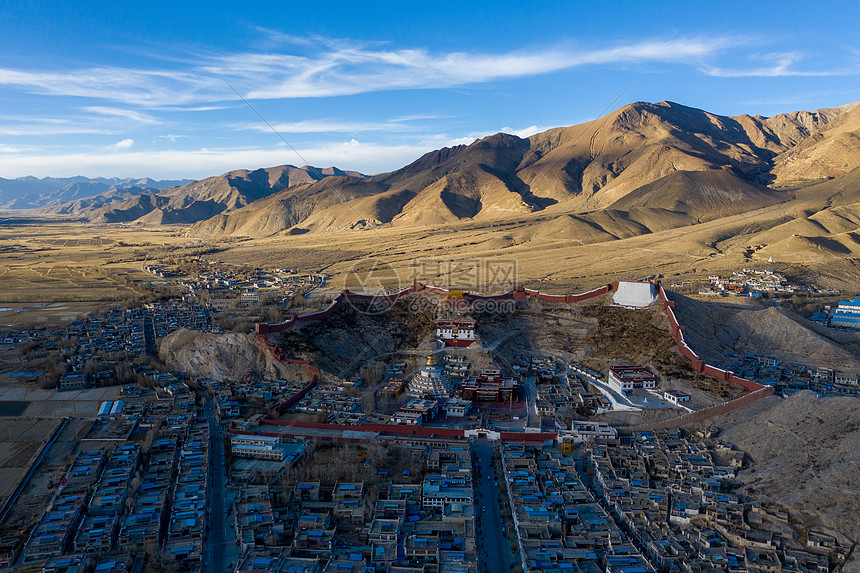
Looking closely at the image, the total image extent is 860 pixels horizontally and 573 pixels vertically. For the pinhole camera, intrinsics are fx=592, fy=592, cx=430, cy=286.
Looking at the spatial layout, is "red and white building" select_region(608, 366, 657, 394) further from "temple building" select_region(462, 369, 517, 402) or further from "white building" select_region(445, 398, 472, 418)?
"white building" select_region(445, 398, 472, 418)

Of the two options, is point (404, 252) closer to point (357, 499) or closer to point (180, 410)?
point (180, 410)

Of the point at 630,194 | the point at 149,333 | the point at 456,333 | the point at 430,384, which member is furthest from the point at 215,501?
the point at 630,194

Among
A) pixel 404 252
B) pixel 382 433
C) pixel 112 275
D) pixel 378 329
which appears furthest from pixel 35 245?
pixel 382 433

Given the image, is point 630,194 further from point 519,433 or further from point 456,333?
point 519,433

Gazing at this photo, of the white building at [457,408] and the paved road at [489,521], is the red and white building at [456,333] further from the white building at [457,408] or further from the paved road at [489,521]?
the paved road at [489,521]

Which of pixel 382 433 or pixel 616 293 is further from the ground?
pixel 616 293

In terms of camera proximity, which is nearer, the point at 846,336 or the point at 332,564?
the point at 332,564

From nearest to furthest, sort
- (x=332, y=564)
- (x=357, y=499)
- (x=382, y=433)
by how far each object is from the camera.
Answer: (x=332, y=564) < (x=357, y=499) < (x=382, y=433)

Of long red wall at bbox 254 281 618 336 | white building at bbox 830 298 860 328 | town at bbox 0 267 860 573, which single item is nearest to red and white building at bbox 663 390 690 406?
town at bbox 0 267 860 573
